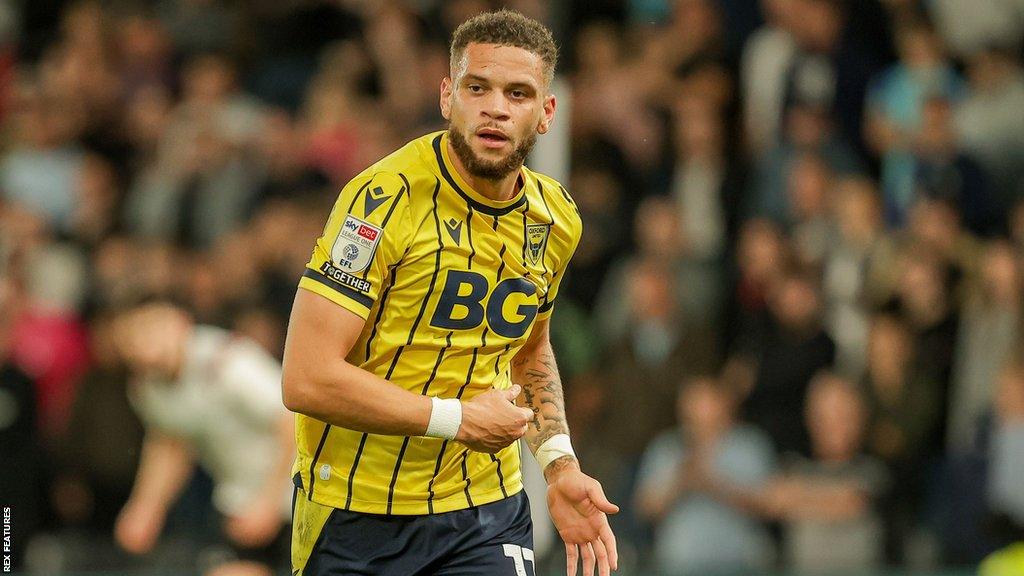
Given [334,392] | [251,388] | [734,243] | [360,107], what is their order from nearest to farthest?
[334,392] < [251,388] < [734,243] < [360,107]

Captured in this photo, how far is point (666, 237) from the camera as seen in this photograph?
394 inches

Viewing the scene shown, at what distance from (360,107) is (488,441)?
758cm

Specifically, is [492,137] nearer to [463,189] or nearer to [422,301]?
[463,189]

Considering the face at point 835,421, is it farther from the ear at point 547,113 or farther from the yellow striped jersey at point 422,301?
the ear at point 547,113

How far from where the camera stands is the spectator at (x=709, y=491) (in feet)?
31.0

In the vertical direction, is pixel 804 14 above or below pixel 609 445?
above

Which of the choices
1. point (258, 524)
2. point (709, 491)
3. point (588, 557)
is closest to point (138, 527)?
point (258, 524)

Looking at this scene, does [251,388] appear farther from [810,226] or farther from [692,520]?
[810,226]

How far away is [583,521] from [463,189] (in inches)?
40.7

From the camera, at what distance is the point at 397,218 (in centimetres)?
411

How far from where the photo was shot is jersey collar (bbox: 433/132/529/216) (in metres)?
4.27

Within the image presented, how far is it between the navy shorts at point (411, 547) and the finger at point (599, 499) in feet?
0.98

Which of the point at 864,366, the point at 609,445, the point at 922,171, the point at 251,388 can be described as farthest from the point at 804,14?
the point at 251,388

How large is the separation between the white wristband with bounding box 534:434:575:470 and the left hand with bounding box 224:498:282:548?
9.95 feet
